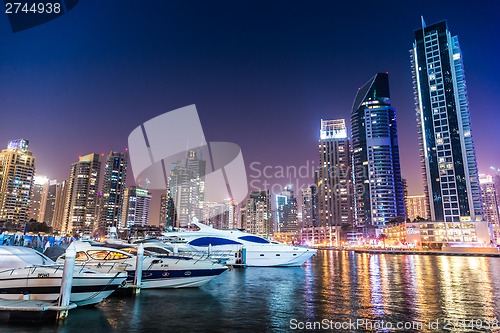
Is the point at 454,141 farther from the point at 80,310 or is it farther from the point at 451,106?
the point at 80,310

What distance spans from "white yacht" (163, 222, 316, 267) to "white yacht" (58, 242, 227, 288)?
16386mm

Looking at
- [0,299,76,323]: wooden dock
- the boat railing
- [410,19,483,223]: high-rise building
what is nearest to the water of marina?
[0,299,76,323]: wooden dock

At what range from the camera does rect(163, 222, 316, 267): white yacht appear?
3781 cm

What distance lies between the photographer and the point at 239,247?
3909cm

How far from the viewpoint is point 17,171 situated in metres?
177

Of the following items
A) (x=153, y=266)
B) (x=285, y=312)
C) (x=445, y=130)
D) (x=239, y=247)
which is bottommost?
(x=285, y=312)

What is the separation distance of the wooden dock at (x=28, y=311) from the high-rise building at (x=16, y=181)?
192 metres

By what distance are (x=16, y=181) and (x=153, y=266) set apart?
194538 mm

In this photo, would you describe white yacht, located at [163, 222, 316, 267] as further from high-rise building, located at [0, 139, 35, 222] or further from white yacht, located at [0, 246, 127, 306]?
high-rise building, located at [0, 139, 35, 222]

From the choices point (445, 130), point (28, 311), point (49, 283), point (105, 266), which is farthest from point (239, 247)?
Result: point (445, 130)

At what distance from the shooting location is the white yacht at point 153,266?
1925cm

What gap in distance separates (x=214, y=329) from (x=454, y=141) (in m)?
155

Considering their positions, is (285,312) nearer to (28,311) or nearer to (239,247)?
(28,311)

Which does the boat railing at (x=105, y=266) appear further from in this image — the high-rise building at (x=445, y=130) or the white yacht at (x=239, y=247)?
the high-rise building at (x=445, y=130)
